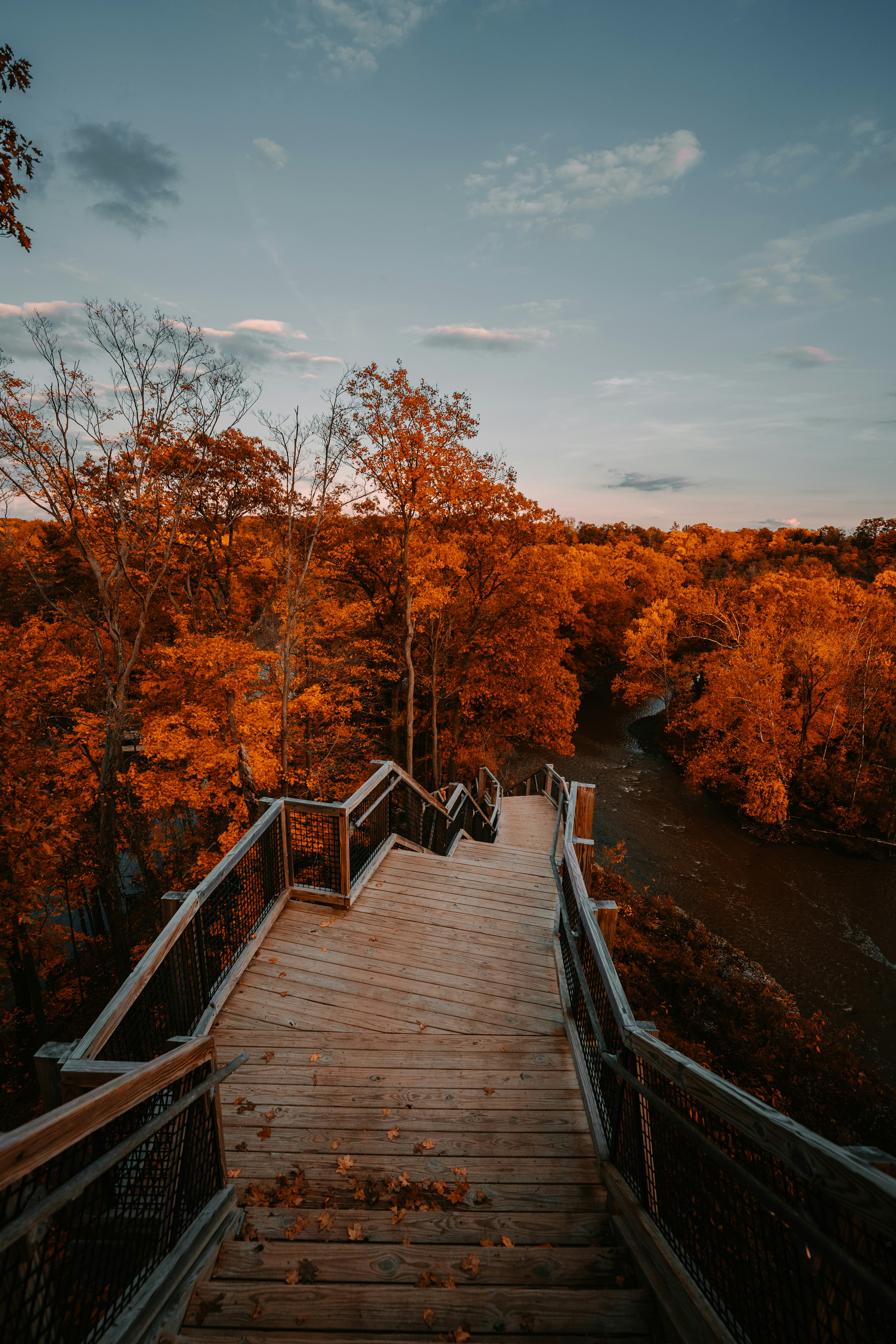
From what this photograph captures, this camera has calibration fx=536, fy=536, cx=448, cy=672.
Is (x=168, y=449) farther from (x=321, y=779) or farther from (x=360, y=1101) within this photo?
(x=360, y=1101)

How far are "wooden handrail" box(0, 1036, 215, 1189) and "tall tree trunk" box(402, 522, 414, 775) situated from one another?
42.6ft

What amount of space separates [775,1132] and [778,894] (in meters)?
18.7

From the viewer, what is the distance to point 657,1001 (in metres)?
11.1

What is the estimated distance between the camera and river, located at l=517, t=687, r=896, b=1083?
1271 cm

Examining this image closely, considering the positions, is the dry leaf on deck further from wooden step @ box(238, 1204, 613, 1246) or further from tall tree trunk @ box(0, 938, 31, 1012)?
A: tall tree trunk @ box(0, 938, 31, 1012)

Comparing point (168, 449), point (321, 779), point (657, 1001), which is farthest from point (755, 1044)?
point (168, 449)

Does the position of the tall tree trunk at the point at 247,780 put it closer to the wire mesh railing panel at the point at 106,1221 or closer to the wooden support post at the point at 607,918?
the wooden support post at the point at 607,918

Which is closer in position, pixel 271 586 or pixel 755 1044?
pixel 755 1044

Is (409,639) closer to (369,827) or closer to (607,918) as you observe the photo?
(369,827)

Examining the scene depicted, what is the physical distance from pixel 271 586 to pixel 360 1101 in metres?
17.8

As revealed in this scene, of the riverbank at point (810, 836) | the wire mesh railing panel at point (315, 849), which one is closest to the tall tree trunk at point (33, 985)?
the wire mesh railing panel at point (315, 849)

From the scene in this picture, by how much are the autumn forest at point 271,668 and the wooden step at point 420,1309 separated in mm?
3987

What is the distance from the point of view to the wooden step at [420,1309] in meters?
2.05

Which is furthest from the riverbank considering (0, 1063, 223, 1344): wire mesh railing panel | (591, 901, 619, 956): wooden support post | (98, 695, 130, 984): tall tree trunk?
(0, 1063, 223, 1344): wire mesh railing panel
